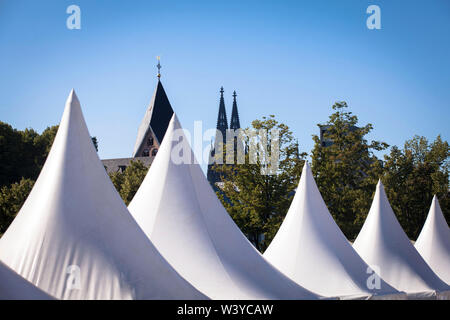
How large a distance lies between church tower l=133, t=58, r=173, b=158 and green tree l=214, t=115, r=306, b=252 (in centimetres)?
5399

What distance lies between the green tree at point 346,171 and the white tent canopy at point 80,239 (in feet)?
66.7

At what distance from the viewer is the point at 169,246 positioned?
484 inches

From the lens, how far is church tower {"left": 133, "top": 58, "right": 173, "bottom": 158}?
82938mm

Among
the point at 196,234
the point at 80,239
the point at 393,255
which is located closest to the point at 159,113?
the point at 393,255

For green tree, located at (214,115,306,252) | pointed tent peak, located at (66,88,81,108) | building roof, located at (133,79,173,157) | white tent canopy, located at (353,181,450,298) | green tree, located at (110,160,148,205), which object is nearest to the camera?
pointed tent peak, located at (66,88,81,108)

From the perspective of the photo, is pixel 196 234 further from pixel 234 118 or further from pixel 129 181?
pixel 234 118

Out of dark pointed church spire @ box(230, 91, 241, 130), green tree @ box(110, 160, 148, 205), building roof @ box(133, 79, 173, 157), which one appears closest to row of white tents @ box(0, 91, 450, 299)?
green tree @ box(110, 160, 148, 205)

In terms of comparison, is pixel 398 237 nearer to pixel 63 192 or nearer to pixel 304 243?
pixel 304 243

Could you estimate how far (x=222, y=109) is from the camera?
104 metres

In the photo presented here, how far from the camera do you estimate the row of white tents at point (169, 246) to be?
356 inches

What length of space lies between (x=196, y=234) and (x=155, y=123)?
235ft

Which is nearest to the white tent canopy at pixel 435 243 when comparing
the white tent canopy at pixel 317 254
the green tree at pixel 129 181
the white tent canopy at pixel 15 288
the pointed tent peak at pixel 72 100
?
the white tent canopy at pixel 317 254

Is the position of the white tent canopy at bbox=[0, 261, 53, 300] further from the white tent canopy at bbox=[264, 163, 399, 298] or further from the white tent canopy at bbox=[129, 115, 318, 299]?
the white tent canopy at bbox=[264, 163, 399, 298]
